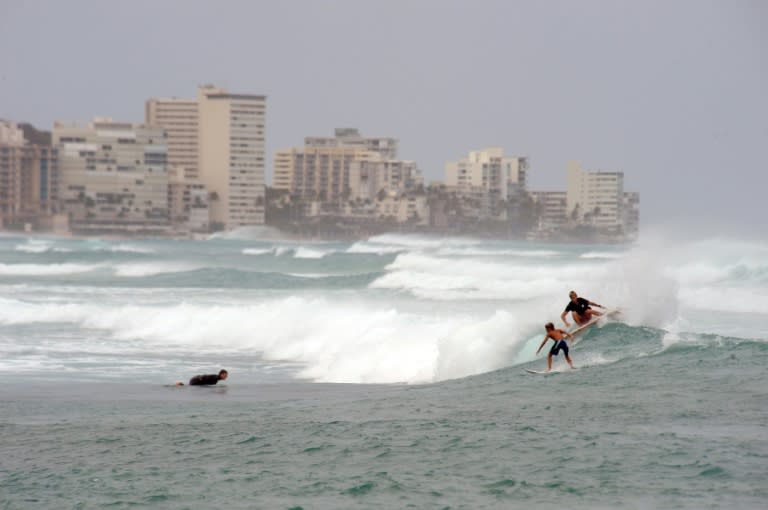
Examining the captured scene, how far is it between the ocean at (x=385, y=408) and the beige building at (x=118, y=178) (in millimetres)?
140241

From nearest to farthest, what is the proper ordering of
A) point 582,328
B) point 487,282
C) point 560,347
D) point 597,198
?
1. point 560,347
2. point 582,328
3. point 487,282
4. point 597,198

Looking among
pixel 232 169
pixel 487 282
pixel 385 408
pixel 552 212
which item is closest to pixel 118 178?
pixel 232 169

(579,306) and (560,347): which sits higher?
(579,306)

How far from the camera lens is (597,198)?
19038 cm

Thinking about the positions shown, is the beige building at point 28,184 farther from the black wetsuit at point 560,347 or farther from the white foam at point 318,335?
the black wetsuit at point 560,347

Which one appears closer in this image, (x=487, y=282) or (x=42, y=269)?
(x=487, y=282)

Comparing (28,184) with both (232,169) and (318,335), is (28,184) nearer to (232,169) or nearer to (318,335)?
(232,169)

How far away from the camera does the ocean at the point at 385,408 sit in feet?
37.2

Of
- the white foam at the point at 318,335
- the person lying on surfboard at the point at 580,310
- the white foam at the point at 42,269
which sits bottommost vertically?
the white foam at the point at 42,269

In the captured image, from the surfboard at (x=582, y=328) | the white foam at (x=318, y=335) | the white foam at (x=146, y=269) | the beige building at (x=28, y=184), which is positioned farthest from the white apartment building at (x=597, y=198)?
the surfboard at (x=582, y=328)

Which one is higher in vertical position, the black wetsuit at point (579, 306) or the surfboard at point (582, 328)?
the black wetsuit at point (579, 306)

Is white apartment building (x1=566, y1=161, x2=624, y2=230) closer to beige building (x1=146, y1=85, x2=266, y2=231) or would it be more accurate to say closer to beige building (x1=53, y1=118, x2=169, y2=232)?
beige building (x1=146, y1=85, x2=266, y2=231)

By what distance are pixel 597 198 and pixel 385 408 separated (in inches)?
6990

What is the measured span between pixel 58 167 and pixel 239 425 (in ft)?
541
